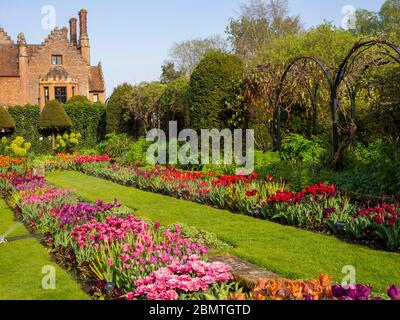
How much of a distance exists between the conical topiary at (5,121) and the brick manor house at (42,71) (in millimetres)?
11841

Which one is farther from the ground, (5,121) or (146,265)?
(5,121)

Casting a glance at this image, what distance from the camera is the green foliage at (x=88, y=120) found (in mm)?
26844

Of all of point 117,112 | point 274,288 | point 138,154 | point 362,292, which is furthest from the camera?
point 117,112

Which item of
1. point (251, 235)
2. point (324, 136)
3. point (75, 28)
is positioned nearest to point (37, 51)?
point (75, 28)

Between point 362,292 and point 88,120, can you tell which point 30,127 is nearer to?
point 88,120

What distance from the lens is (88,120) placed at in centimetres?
2688

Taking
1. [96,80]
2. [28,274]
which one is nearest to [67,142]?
[96,80]

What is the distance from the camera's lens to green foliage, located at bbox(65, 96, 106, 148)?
26844 millimetres

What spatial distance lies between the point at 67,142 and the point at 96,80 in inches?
654

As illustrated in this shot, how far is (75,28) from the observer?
43.7m

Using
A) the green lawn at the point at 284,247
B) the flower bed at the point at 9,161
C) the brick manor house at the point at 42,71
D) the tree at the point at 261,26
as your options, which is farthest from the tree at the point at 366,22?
the green lawn at the point at 284,247

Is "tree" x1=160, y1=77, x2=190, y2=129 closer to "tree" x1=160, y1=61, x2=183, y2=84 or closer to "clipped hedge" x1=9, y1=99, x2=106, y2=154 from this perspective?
"clipped hedge" x1=9, y1=99, x2=106, y2=154

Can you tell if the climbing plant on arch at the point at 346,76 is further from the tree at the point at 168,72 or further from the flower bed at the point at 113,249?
the tree at the point at 168,72

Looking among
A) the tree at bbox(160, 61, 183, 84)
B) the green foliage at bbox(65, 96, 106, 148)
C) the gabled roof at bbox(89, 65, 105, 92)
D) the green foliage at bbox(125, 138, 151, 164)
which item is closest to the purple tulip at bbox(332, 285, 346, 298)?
the green foliage at bbox(125, 138, 151, 164)
